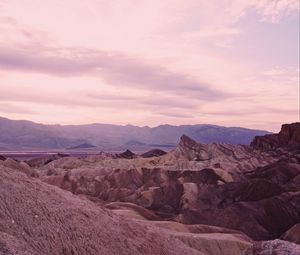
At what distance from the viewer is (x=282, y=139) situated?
8475 centimetres

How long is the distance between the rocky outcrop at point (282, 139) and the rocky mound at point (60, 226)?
6724 cm

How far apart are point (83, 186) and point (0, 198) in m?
49.5

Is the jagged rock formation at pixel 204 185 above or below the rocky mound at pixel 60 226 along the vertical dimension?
below

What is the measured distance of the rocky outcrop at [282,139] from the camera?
266 feet

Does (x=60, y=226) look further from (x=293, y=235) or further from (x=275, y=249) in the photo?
(x=293, y=235)

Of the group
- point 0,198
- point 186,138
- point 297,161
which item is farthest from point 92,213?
point 186,138

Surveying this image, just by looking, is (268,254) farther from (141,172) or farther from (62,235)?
(141,172)

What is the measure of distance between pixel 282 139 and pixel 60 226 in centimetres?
7618

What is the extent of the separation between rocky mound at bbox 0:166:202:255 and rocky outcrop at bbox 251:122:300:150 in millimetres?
67238

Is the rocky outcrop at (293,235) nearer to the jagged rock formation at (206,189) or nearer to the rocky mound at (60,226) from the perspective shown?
the jagged rock formation at (206,189)

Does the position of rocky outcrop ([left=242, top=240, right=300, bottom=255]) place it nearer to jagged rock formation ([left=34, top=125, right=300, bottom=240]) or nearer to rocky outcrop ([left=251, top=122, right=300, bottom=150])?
jagged rock formation ([left=34, top=125, right=300, bottom=240])

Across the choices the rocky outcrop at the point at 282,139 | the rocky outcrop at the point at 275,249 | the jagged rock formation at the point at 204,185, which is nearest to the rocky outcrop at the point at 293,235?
the jagged rock formation at the point at 204,185

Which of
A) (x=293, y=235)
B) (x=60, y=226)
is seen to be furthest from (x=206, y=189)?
(x=60, y=226)

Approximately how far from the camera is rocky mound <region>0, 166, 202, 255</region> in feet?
39.1
